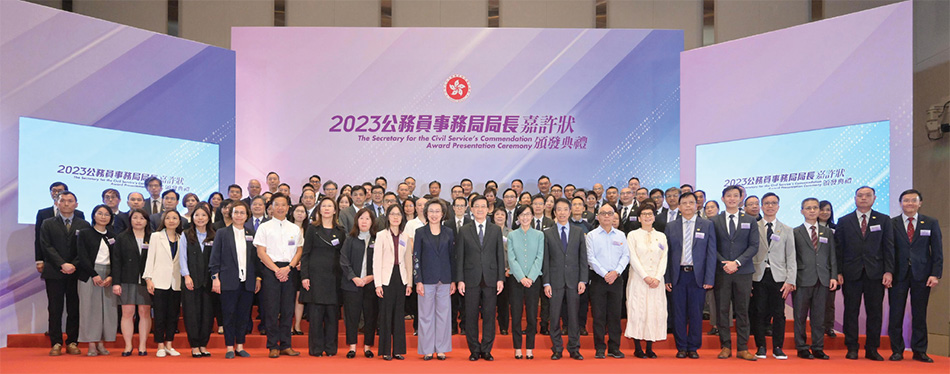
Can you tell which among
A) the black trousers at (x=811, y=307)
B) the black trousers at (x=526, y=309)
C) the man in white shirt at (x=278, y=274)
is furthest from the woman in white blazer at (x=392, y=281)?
the black trousers at (x=811, y=307)

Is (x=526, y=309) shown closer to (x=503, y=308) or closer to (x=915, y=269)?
(x=503, y=308)

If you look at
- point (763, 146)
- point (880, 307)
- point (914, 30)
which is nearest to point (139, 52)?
point (763, 146)

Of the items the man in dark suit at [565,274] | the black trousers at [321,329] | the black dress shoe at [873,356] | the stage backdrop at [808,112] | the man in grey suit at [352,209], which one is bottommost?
the black dress shoe at [873,356]

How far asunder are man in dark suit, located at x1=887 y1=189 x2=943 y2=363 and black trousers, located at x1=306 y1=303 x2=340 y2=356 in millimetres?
4864

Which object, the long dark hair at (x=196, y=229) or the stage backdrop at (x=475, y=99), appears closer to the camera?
the long dark hair at (x=196, y=229)

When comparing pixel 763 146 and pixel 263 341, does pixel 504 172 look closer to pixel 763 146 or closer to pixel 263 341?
pixel 763 146

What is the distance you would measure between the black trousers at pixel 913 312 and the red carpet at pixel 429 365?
172mm

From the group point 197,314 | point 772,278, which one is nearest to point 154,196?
point 197,314

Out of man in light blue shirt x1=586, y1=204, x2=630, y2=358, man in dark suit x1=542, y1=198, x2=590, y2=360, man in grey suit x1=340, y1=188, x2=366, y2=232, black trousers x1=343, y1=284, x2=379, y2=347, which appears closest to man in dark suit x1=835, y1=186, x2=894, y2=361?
man in light blue shirt x1=586, y1=204, x2=630, y2=358

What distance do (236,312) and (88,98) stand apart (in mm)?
3578

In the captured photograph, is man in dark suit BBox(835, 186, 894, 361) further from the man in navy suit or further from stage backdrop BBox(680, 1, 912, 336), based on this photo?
the man in navy suit

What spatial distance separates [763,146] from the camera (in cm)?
856

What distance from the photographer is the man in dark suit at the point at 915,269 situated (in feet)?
20.0

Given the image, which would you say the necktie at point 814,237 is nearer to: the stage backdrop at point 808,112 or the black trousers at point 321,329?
the stage backdrop at point 808,112
